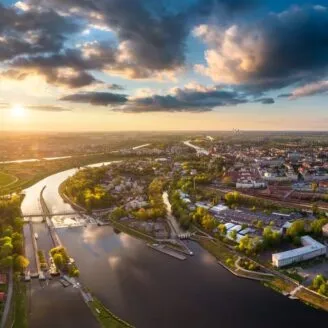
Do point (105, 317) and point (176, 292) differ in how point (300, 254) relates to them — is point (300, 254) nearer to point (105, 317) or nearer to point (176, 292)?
point (176, 292)

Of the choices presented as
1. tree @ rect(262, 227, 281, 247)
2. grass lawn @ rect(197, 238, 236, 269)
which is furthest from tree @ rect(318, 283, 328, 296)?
tree @ rect(262, 227, 281, 247)

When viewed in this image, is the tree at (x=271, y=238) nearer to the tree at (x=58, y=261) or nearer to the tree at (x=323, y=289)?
the tree at (x=323, y=289)

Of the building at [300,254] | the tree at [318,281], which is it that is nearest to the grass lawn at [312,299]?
the tree at [318,281]

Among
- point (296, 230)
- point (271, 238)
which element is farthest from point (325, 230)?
point (271, 238)

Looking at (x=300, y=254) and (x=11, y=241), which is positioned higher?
(x=11, y=241)

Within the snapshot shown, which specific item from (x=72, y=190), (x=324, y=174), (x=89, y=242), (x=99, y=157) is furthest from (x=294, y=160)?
(x=89, y=242)

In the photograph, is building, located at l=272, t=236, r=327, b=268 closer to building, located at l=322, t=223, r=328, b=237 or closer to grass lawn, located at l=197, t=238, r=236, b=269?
building, located at l=322, t=223, r=328, b=237
